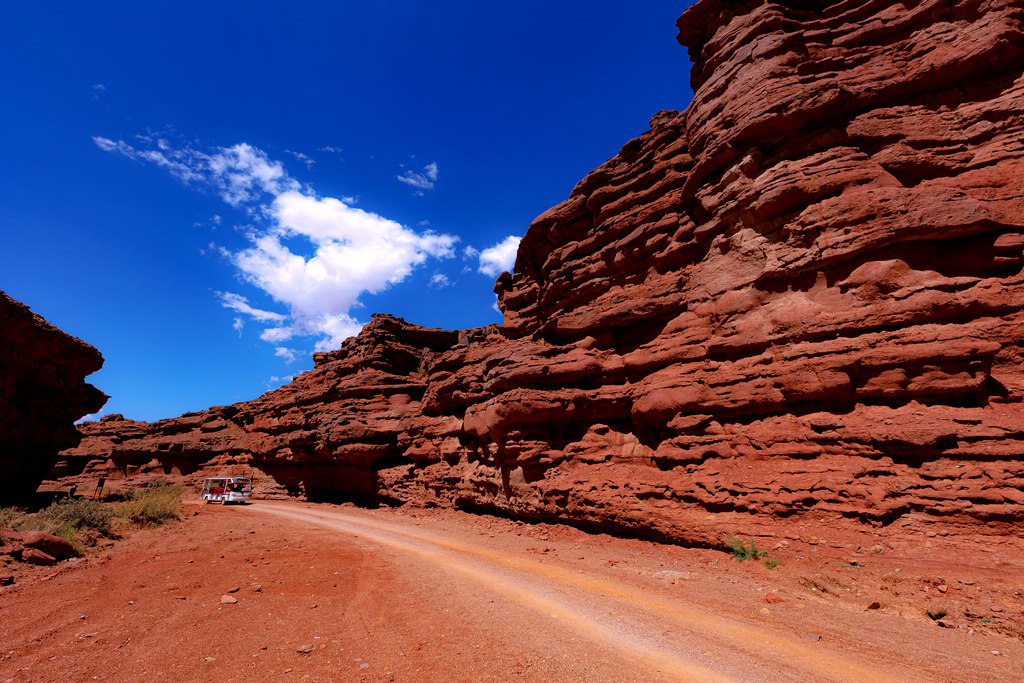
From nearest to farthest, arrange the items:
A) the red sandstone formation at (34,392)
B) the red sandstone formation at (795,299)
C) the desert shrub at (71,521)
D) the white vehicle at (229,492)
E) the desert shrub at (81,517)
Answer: the red sandstone formation at (795,299) → the desert shrub at (71,521) → the desert shrub at (81,517) → the red sandstone formation at (34,392) → the white vehicle at (229,492)

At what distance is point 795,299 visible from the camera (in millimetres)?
12273

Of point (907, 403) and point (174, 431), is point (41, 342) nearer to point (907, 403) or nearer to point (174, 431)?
point (174, 431)

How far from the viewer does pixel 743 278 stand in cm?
1363

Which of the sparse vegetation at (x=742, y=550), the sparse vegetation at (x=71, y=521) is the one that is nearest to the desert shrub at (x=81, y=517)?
the sparse vegetation at (x=71, y=521)

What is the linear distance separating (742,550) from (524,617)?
20.6ft

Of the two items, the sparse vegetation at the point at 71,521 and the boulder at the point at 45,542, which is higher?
the sparse vegetation at the point at 71,521

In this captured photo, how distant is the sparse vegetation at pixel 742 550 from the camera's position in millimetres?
10148

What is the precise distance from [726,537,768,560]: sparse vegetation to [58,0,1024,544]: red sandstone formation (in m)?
0.48

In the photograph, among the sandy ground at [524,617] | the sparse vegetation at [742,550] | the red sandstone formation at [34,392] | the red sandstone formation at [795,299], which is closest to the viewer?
the sandy ground at [524,617]

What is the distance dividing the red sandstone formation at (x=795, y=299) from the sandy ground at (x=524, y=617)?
1589 mm

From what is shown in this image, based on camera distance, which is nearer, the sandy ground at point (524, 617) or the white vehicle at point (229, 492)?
the sandy ground at point (524, 617)

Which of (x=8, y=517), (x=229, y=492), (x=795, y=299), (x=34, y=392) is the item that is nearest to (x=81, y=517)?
(x=8, y=517)

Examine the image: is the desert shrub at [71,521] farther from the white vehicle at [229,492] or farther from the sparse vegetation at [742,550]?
the sparse vegetation at [742,550]

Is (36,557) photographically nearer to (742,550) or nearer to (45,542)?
(45,542)
